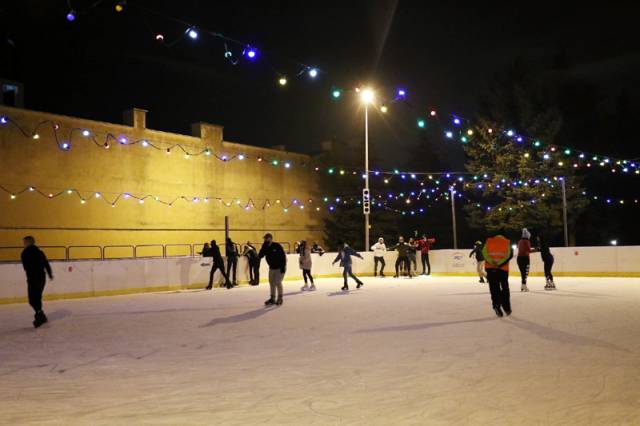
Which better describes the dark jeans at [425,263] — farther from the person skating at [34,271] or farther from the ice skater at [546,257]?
the person skating at [34,271]

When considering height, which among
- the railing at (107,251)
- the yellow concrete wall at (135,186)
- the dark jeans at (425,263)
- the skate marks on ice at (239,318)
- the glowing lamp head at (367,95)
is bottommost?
the skate marks on ice at (239,318)

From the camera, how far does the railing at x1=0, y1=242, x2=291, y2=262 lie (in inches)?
1024

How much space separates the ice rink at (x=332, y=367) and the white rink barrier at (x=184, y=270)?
5757mm

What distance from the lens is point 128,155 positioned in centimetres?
3108

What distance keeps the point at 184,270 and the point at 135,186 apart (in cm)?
904

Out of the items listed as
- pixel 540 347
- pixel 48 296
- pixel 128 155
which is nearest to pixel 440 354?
pixel 540 347

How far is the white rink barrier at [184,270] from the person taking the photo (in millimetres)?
19812

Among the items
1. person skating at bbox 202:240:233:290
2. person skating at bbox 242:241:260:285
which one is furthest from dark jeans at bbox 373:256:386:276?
person skating at bbox 202:240:233:290

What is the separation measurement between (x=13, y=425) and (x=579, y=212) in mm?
43107

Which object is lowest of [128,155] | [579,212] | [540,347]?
[540,347]

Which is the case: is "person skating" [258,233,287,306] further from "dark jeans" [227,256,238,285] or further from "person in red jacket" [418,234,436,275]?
"person in red jacket" [418,234,436,275]

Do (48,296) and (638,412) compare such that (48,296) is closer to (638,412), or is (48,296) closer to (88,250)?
(88,250)

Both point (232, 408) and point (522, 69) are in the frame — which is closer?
point (232, 408)

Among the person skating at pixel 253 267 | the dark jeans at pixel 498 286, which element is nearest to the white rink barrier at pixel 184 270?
the person skating at pixel 253 267
